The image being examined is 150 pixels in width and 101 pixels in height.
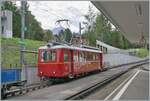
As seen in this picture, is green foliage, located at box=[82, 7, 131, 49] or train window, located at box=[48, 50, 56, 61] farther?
green foliage, located at box=[82, 7, 131, 49]

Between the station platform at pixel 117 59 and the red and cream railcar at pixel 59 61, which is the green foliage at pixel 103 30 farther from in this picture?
the red and cream railcar at pixel 59 61

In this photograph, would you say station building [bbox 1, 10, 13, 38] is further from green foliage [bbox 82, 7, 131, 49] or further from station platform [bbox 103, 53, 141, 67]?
green foliage [bbox 82, 7, 131, 49]

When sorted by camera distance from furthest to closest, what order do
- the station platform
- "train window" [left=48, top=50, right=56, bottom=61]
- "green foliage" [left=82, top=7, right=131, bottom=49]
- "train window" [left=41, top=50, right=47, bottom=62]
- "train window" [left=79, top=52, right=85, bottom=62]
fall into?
"green foliage" [left=82, top=7, right=131, bottom=49], the station platform, "train window" [left=79, top=52, right=85, bottom=62], "train window" [left=41, top=50, right=47, bottom=62], "train window" [left=48, top=50, right=56, bottom=61]

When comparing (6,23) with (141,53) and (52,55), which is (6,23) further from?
(141,53)

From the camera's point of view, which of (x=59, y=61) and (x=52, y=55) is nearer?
(x=59, y=61)

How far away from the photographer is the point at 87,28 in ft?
367

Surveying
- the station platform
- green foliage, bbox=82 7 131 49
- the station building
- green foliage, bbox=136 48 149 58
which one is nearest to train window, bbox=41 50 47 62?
the station building

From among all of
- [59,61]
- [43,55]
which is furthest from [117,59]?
[59,61]

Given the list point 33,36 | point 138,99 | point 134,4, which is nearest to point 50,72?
point 134,4

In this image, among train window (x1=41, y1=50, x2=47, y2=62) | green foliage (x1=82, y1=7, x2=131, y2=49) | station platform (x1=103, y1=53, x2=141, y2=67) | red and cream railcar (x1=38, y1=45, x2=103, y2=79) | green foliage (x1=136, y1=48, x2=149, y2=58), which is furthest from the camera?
green foliage (x1=82, y1=7, x2=131, y2=49)

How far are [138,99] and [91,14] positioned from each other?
100228mm

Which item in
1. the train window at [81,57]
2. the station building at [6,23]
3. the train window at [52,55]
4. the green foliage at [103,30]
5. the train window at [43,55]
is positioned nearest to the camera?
the station building at [6,23]

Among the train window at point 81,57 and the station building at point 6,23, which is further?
the train window at point 81,57

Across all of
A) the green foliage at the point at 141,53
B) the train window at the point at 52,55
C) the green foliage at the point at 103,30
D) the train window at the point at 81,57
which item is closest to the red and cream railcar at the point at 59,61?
the train window at the point at 52,55
